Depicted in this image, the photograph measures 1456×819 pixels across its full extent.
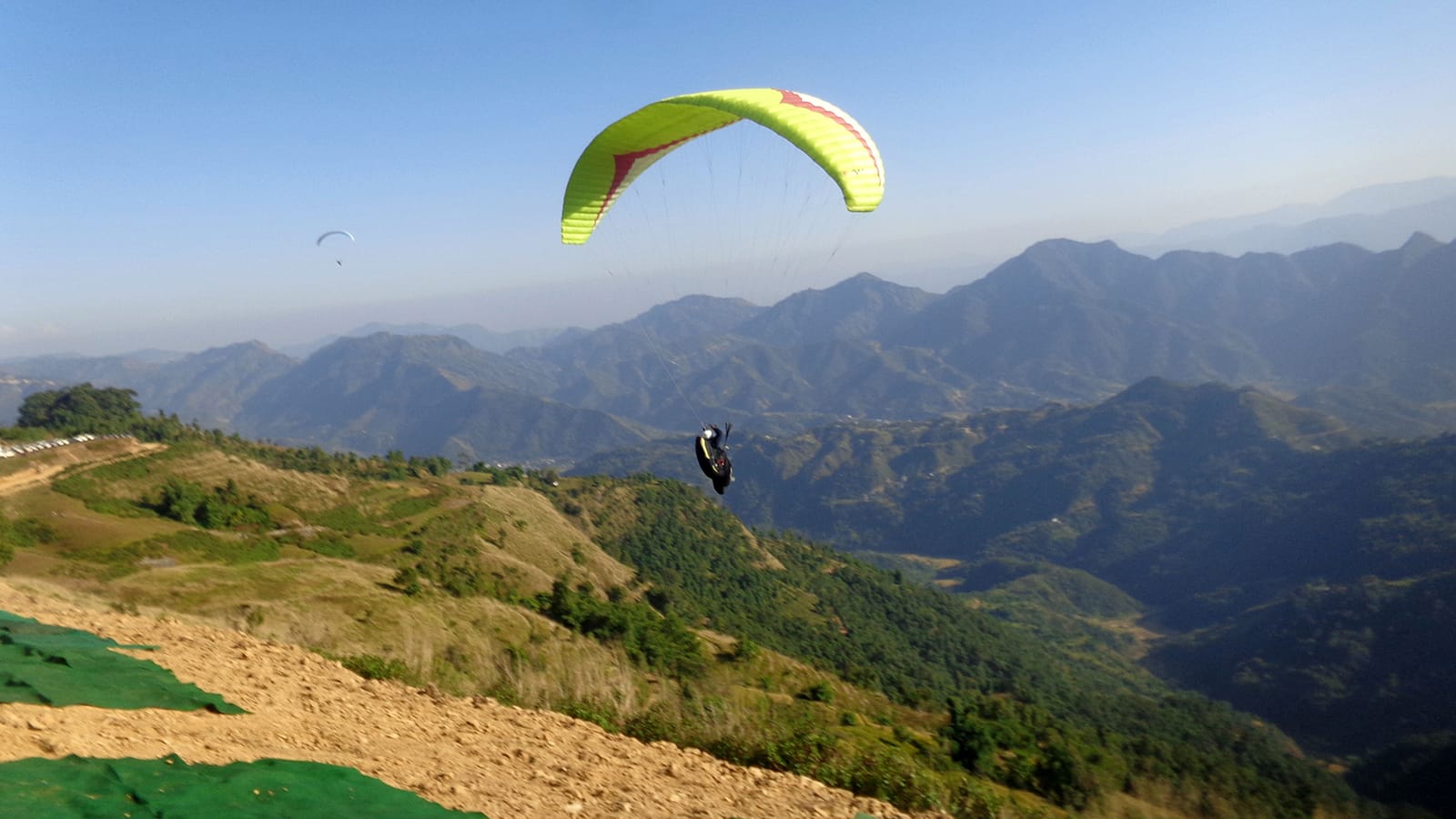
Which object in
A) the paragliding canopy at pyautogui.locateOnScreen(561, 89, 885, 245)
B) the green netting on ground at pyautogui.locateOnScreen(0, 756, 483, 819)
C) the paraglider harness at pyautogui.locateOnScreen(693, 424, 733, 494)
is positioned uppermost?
the paragliding canopy at pyautogui.locateOnScreen(561, 89, 885, 245)

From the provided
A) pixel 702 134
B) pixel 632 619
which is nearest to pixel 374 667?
pixel 702 134

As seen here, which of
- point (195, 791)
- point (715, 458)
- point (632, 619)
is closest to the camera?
point (195, 791)

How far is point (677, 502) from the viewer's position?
361ft

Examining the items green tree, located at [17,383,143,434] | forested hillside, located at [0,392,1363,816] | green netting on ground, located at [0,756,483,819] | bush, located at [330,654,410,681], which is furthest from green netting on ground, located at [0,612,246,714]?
green tree, located at [17,383,143,434]

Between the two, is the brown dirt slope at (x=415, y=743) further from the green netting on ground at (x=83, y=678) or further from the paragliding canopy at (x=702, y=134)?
the paragliding canopy at (x=702, y=134)

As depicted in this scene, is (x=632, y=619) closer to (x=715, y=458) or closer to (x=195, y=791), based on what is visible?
(x=715, y=458)

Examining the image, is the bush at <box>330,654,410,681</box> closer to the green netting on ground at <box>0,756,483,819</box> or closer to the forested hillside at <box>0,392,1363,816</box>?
the forested hillside at <box>0,392,1363,816</box>

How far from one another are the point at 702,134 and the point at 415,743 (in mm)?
14749

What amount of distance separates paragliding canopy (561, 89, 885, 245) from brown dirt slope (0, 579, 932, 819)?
32.1 feet

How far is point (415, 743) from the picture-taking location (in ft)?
32.0

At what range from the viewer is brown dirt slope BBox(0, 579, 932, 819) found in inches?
322

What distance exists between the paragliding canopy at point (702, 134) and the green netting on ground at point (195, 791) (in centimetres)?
1149

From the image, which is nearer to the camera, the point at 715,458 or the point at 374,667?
the point at 374,667

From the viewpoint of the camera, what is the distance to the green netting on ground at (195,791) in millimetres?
6496
